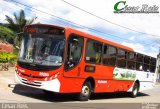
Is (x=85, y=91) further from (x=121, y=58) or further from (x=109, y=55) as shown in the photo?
(x=121, y=58)

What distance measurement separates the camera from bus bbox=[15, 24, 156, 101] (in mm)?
14680

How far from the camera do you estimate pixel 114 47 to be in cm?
1947

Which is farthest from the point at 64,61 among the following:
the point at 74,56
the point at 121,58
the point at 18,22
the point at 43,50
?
the point at 18,22

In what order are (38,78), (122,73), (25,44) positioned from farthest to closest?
(122,73)
(25,44)
(38,78)

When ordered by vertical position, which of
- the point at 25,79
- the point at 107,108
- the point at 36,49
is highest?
the point at 36,49

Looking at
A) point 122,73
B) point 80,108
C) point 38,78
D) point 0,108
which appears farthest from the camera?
point 122,73

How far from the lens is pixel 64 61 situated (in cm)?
1473

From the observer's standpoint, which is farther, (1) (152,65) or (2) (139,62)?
(1) (152,65)

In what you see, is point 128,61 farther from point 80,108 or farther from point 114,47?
point 80,108

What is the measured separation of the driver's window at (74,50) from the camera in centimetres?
1505

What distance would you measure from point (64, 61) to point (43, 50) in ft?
3.15

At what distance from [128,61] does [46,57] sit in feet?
26.6

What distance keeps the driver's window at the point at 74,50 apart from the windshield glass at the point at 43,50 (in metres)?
0.41

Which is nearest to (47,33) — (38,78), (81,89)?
(38,78)
